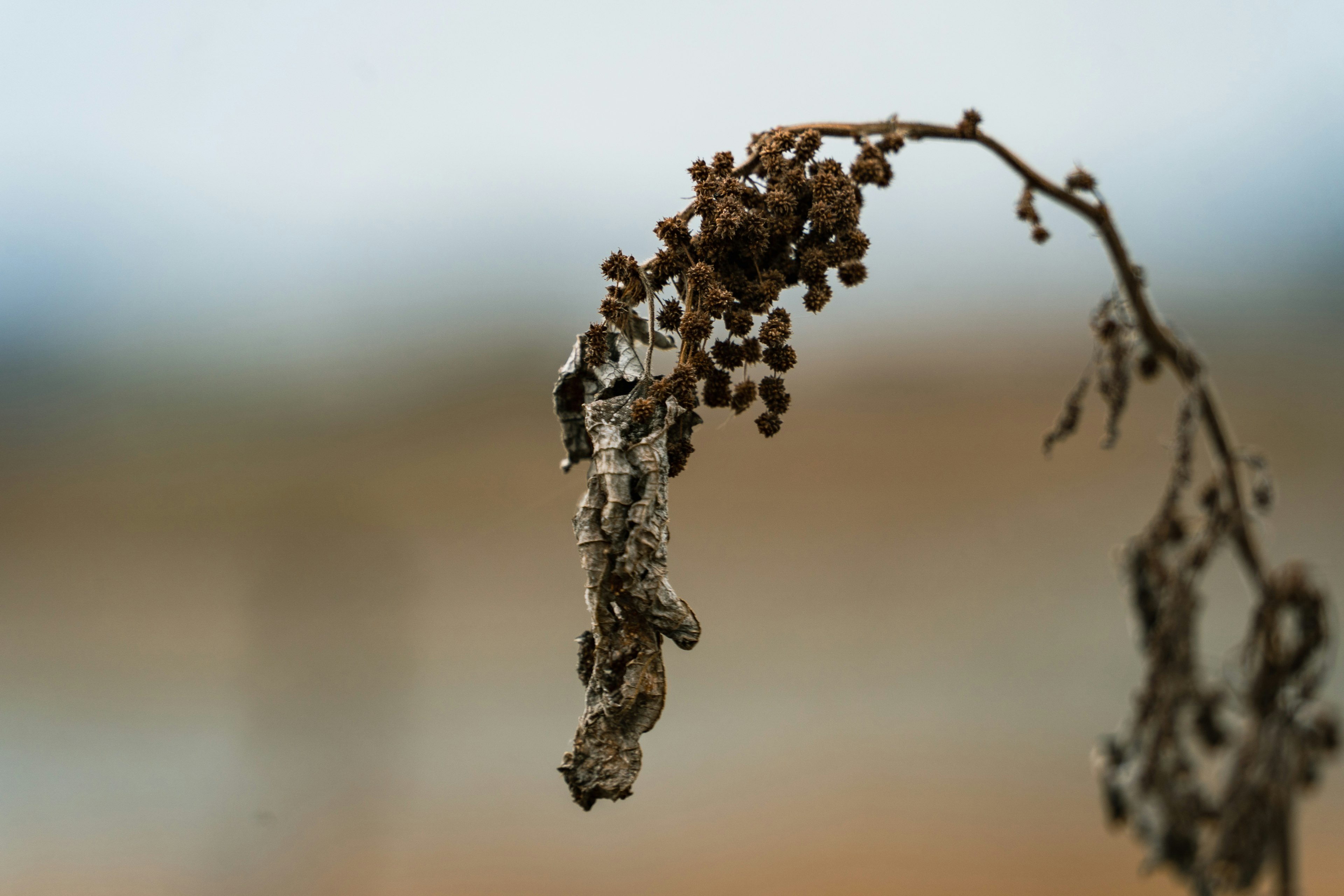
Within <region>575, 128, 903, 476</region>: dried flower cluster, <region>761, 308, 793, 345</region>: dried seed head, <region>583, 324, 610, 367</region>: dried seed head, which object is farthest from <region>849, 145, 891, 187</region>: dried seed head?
<region>583, 324, 610, 367</region>: dried seed head

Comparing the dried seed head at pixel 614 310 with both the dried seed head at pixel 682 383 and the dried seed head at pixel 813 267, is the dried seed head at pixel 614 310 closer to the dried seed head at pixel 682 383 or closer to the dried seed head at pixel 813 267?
the dried seed head at pixel 682 383

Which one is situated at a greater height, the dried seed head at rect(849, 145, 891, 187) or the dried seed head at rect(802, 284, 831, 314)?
the dried seed head at rect(849, 145, 891, 187)

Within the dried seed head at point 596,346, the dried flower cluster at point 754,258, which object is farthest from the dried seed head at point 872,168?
the dried seed head at point 596,346

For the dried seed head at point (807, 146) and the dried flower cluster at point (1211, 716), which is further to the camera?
the dried seed head at point (807, 146)

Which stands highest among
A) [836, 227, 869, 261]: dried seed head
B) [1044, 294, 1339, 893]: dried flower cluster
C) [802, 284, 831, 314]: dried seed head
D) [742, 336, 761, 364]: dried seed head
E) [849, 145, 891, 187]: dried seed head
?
[849, 145, 891, 187]: dried seed head

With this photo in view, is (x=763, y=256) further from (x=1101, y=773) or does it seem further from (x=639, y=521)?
(x=1101, y=773)

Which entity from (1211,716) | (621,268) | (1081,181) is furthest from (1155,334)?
(621,268)

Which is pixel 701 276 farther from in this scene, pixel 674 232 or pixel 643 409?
pixel 643 409

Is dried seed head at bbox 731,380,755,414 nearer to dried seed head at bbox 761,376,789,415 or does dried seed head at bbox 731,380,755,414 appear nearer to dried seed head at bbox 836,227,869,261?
dried seed head at bbox 761,376,789,415
